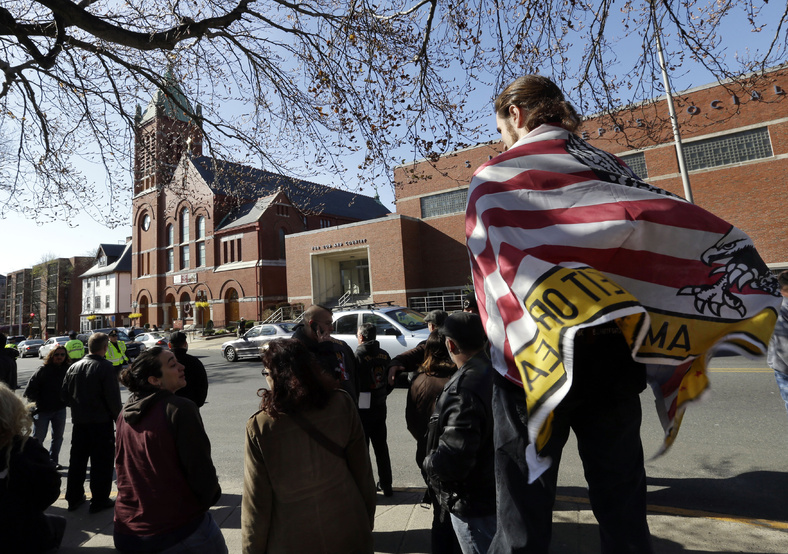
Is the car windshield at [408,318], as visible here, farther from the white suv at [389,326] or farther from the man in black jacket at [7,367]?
the man in black jacket at [7,367]

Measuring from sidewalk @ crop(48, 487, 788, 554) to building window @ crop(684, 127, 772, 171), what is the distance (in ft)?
78.1

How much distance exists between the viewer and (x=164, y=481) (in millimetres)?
2436

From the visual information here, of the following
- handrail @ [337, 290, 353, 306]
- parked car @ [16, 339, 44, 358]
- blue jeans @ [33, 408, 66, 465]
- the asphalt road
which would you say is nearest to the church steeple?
blue jeans @ [33, 408, 66, 465]

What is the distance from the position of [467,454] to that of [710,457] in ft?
13.5

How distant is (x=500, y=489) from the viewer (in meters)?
1.51

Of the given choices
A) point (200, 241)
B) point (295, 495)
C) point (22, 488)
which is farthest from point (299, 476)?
point (200, 241)

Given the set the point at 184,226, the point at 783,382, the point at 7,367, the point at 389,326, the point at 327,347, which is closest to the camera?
the point at 327,347

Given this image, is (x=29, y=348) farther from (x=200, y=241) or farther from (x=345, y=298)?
(x=345, y=298)

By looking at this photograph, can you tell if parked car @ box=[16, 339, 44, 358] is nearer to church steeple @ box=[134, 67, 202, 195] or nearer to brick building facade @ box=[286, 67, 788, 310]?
brick building facade @ box=[286, 67, 788, 310]

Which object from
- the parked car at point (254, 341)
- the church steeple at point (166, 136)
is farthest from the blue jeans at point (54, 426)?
the parked car at point (254, 341)

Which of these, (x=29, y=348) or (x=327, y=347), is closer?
(x=327, y=347)

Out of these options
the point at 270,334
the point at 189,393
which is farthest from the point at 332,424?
Result: the point at 270,334

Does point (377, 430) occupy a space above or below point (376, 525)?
above

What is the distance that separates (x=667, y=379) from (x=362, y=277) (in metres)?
33.9
